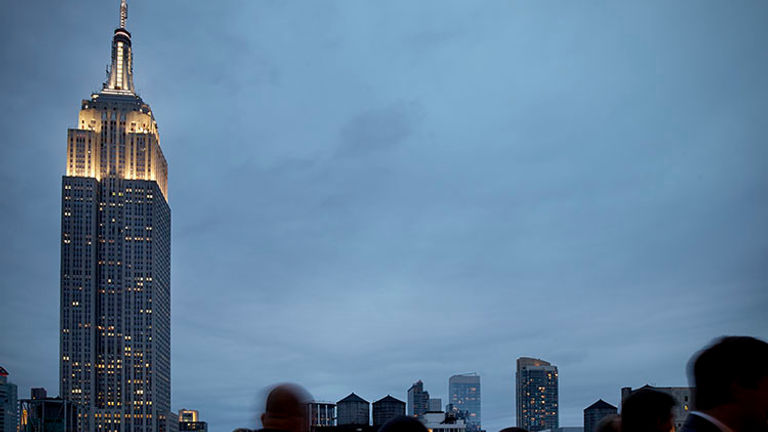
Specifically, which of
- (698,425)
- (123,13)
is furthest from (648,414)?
(123,13)

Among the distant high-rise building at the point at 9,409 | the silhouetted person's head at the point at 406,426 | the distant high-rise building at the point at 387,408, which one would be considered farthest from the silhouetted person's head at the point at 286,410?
the distant high-rise building at the point at 9,409

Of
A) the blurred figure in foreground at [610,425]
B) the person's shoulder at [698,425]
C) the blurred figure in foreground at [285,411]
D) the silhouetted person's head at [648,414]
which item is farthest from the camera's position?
the blurred figure in foreground at [610,425]

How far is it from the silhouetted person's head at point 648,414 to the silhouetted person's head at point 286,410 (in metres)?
1.77

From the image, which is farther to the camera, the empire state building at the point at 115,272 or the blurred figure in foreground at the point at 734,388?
the empire state building at the point at 115,272

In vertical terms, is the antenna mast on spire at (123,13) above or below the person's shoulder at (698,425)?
above

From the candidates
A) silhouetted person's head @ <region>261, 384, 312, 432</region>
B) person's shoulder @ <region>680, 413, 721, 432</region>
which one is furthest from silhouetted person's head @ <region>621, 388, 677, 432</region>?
silhouetted person's head @ <region>261, 384, 312, 432</region>

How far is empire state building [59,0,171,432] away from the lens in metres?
120

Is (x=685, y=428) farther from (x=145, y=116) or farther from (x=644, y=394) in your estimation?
(x=145, y=116)

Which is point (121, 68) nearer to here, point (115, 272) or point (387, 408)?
point (115, 272)

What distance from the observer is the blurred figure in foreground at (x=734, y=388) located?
117 inches

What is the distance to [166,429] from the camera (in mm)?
124188

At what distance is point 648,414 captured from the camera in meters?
3.57

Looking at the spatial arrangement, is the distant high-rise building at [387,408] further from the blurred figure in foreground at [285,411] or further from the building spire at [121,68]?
the blurred figure in foreground at [285,411]

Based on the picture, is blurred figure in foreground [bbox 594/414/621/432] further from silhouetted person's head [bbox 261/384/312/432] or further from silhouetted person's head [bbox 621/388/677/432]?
silhouetted person's head [bbox 261/384/312/432]
